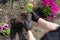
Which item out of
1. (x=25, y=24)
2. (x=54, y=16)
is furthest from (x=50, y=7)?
(x=25, y=24)

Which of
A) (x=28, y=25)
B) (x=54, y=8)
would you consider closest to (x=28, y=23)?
(x=28, y=25)

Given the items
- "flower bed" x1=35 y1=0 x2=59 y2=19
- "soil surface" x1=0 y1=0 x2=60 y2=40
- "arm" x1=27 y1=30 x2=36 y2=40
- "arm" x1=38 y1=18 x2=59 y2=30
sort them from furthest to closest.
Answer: "flower bed" x1=35 y1=0 x2=59 y2=19 → "soil surface" x1=0 y1=0 x2=60 y2=40 → "arm" x1=27 y1=30 x2=36 y2=40 → "arm" x1=38 y1=18 x2=59 y2=30

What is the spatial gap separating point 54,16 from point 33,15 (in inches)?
21.5

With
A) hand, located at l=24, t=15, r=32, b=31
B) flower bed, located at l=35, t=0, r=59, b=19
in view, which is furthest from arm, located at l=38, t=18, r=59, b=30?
flower bed, located at l=35, t=0, r=59, b=19

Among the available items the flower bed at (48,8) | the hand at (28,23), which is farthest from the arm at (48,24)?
the flower bed at (48,8)

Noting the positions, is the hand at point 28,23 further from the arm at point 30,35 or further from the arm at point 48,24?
the arm at point 48,24

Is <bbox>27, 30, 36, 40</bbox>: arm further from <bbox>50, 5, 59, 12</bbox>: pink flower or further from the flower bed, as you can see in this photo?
<bbox>50, 5, 59, 12</bbox>: pink flower

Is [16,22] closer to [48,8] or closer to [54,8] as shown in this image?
[48,8]

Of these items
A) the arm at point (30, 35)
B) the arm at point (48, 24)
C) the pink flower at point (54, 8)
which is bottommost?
the arm at point (30, 35)

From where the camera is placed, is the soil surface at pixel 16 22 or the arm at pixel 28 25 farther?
the soil surface at pixel 16 22

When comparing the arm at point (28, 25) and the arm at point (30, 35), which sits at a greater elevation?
the arm at point (28, 25)

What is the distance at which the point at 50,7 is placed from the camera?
4.70 m

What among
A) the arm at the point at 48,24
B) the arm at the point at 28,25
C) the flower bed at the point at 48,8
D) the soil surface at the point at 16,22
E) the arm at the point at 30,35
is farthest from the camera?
the flower bed at the point at 48,8

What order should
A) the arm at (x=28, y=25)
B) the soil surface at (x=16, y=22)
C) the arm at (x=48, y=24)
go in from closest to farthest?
1. the arm at (x=48, y=24)
2. the arm at (x=28, y=25)
3. the soil surface at (x=16, y=22)
